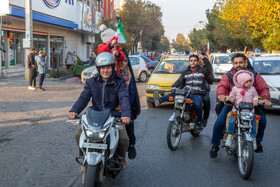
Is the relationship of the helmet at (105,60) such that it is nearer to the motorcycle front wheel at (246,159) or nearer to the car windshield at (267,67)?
the motorcycle front wheel at (246,159)

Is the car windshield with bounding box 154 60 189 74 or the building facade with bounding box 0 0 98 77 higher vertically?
the building facade with bounding box 0 0 98 77

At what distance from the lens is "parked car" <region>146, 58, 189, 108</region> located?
34.4 ft

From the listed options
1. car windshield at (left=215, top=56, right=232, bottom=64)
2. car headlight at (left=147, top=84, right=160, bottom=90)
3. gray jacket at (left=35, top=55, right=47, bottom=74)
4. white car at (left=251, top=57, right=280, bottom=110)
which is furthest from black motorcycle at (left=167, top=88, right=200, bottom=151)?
car windshield at (left=215, top=56, right=232, bottom=64)

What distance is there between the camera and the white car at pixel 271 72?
368 inches

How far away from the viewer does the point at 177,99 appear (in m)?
6.03

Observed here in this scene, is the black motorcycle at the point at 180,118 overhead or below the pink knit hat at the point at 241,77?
below

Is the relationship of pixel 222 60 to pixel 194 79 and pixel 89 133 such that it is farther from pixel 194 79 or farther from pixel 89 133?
pixel 89 133

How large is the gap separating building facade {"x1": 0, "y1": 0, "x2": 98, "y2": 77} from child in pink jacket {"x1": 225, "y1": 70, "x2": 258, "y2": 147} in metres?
15.4

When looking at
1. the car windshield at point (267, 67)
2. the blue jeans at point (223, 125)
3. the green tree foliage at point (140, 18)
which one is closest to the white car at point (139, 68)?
the car windshield at point (267, 67)

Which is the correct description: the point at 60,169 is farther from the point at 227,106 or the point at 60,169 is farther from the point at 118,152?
the point at 227,106

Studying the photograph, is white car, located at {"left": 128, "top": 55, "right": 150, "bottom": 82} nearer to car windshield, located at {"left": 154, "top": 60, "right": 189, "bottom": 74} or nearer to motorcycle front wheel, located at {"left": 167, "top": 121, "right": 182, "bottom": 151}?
car windshield, located at {"left": 154, "top": 60, "right": 189, "bottom": 74}

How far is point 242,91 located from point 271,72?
623 cm

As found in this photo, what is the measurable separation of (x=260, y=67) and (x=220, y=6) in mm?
27122

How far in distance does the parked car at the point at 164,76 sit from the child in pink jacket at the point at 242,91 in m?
5.26
